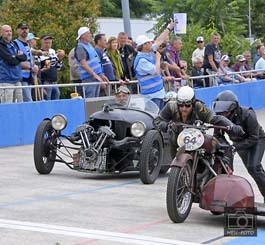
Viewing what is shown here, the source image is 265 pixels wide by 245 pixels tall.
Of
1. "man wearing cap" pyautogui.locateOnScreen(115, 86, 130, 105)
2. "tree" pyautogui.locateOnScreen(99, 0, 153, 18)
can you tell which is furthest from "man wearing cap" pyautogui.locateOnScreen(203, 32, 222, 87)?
"tree" pyautogui.locateOnScreen(99, 0, 153, 18)

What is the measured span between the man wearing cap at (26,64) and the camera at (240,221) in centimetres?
758

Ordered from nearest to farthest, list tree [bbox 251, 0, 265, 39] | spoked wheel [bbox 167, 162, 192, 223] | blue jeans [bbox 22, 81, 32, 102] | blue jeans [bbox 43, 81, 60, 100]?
spoked wheel [bbox 167, 162, 192, 223], blue jeans [bbox 22, 81, 32, 102], blue jeans [bbox 43, 81, 60, 100], tree [bbox 251, 0, 265, 39]

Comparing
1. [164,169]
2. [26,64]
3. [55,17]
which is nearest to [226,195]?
[164,169]

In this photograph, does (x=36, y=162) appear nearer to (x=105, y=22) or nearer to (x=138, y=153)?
(x=138, y=153)

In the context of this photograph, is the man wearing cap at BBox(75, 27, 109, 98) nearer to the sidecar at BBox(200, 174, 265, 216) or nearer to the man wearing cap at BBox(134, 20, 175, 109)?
the man wearing cap at BBox(134, 20, 175, 109)

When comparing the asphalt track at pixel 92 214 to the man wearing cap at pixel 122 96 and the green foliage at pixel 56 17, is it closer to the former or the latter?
the man wearing cap at pixel 122 96

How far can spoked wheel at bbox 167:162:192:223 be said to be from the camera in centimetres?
842

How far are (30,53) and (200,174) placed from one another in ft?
24.3

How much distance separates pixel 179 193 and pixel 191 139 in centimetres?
59

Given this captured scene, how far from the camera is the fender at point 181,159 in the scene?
8.48 metres

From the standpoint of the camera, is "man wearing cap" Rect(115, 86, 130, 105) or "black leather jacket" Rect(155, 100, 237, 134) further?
"man wearing cap" Rect(115, 86, 130, 105)

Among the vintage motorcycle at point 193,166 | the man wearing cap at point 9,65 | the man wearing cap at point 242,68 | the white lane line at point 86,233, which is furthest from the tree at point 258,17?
the white lane line at point 86,233

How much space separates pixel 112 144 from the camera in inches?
450

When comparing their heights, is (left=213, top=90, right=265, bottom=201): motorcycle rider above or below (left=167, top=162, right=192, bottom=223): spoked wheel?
above
